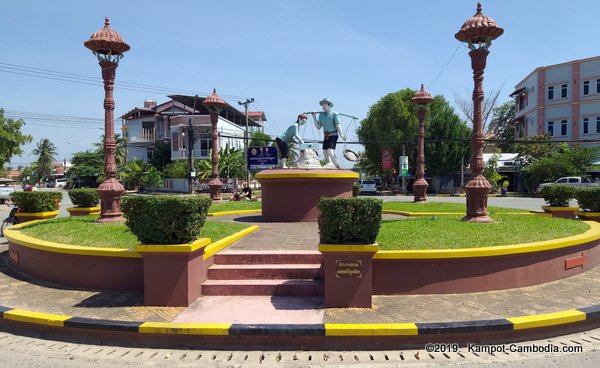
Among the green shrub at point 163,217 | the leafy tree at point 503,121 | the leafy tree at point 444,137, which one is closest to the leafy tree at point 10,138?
the green shrub at point 163,217

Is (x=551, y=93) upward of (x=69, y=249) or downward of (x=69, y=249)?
upward

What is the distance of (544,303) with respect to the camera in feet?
20.4

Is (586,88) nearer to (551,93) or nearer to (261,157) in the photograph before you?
(551,93)

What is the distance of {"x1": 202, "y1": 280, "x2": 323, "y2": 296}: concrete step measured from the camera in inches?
259

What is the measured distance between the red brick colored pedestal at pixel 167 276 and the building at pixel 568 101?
4373 centimetres

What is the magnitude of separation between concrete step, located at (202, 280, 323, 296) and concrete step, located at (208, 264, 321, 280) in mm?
216

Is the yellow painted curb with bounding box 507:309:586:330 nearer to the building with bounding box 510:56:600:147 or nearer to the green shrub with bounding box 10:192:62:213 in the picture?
the green shrub with bounding box 10:192:62:213

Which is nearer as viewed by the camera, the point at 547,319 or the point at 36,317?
the point at 547,319

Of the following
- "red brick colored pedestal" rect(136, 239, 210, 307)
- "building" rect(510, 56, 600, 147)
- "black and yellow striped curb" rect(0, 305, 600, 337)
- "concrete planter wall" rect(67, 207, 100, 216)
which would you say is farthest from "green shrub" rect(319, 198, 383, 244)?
"building" rect(510, 56, 600, 147)

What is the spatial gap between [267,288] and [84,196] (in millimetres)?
8947

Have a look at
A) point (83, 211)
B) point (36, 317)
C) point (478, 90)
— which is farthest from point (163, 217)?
point (83, 211)

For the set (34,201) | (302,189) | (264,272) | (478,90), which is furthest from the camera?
(302,189)

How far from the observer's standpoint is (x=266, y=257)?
741cm

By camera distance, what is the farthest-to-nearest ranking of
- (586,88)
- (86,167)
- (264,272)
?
(86,167) → (586,88) → (264,272)
